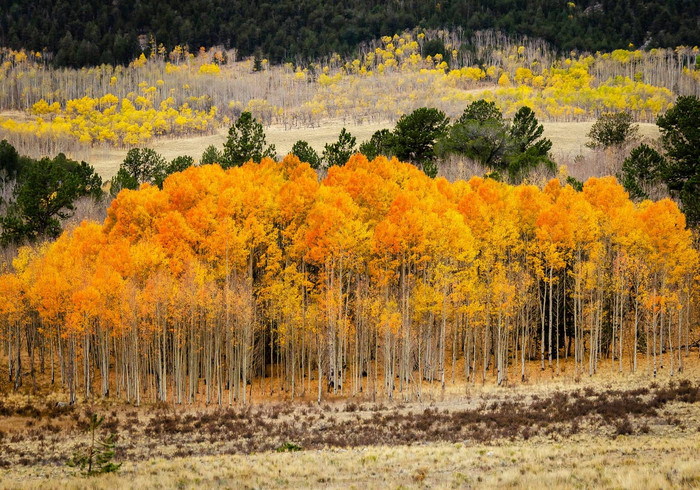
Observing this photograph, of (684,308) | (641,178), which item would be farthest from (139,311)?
(641,178)

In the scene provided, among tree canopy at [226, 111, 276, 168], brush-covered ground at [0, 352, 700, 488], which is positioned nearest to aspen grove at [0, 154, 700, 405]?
brush-covered ground at [0, 352, 700, 488]

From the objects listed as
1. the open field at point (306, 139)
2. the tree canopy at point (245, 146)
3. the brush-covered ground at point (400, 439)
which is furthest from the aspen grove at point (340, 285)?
the open field at point (306, 139)

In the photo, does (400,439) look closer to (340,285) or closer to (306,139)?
(340,285)

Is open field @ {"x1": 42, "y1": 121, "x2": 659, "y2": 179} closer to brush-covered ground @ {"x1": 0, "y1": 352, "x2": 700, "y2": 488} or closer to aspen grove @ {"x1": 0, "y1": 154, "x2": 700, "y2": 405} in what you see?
aspen grove @ {"x1": 0, "y1": 154, "x2": 700, "y2": 405}

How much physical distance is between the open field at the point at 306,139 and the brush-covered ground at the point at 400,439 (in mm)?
82339

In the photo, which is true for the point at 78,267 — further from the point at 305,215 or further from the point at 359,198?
the point at 359,198

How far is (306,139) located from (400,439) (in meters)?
137

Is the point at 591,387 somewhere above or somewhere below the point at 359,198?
below

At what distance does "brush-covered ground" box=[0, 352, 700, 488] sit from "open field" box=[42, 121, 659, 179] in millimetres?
82339

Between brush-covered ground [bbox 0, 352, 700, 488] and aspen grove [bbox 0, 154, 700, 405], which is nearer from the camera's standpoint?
brush-covered ground [bbox 0, 352, 700, 488]

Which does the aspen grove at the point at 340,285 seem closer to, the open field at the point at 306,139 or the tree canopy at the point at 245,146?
the tree canopy at the point at 245,146

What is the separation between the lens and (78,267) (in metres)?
57.3

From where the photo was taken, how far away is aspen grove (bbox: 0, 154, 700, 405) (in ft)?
174

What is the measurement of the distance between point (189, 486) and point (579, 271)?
37.0m
